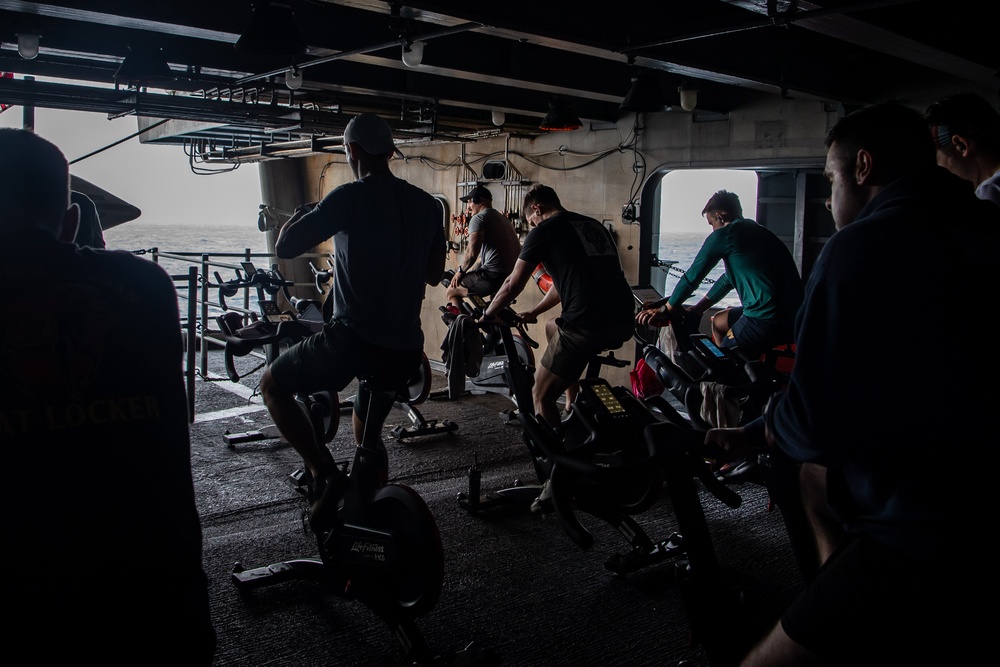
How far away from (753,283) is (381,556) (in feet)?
10.3

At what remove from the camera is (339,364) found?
3285 millimetres

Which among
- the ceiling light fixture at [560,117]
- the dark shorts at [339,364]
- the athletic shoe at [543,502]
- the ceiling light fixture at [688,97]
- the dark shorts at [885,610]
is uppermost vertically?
the ceiling light fixture at [688,97]

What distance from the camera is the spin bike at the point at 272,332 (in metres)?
4.80

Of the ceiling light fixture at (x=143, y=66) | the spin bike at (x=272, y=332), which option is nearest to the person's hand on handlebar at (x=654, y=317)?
the spin bike at (x=272, y=332)

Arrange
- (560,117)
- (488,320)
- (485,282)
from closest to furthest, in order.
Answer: (488,320), (560,117), (485,282)

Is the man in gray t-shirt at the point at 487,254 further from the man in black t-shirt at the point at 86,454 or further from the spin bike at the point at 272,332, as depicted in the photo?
the man in black t-shirt at the point at 86,454

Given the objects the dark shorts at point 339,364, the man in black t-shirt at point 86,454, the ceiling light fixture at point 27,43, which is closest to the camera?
the man in black t-shirt at point 86,454

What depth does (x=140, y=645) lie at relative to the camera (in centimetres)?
140

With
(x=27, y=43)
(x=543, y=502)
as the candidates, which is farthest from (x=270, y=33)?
(x=543, y=502)

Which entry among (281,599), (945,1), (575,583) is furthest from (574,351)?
(945,1)

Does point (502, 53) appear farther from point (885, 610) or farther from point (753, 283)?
point (885, 610)

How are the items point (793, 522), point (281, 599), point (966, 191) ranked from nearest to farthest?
point (966, 191) → point (793, 522) → point (281, 599)

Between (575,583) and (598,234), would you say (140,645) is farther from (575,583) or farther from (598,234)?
(598,234)

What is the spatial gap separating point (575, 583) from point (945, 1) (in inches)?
162
